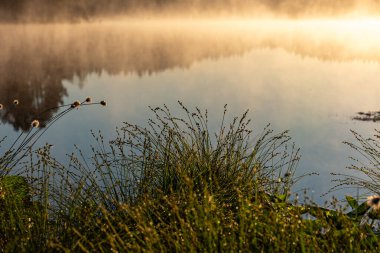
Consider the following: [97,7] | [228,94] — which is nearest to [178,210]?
[228,94]

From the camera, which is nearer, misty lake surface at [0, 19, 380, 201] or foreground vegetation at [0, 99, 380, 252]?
foreground vegetation at [0, 99, 380, 252]

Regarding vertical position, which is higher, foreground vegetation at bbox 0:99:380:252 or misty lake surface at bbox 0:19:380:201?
foreground vegetation at bbox 0:99:380:252

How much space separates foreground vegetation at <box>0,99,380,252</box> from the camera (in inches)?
131

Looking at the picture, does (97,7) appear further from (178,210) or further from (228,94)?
(178,210)

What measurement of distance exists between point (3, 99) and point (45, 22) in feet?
308

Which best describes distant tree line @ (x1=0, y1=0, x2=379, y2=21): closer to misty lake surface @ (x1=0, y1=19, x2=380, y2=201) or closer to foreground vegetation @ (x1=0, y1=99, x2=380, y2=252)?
misty lake surface @ (x1=0, y1=19, x2=380, y2=201)

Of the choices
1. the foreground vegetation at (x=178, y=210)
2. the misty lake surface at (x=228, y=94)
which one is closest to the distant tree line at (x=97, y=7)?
the misty lake surface at (x=228, y=94)

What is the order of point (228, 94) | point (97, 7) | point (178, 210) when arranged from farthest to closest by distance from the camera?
point (97, 7), point (228, 94), point (178, 210)

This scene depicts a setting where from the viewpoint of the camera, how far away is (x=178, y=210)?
12.9 ft

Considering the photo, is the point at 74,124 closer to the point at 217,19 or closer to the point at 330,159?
the point at 330,159

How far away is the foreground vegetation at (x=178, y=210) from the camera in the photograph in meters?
3.33

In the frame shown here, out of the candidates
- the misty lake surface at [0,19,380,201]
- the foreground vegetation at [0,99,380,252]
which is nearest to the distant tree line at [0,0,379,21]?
the misty lake surface at [0,19,380,201]

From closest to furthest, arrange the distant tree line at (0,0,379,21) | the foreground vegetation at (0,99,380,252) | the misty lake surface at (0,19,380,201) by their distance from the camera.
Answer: the foreground vegetation at (0,99,380,252) → the misty lake surface at (0,19,380,201) → the distant tree line at (0,0,379,21)

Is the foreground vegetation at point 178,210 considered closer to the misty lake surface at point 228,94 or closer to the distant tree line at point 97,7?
the misty lake surface at point 228,94
